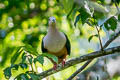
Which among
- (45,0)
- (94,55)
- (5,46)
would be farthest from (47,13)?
(94,55)

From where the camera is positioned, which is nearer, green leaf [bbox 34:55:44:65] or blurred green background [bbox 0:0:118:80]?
green leaf [bbox 34:55:44:65]

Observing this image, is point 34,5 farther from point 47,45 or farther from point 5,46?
point 47,45

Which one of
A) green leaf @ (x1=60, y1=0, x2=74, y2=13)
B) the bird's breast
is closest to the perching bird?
the bird's breast

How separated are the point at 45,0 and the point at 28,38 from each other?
1.24 meters

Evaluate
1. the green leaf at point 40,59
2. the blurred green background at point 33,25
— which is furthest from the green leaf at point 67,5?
the blurred green background at point 33,25

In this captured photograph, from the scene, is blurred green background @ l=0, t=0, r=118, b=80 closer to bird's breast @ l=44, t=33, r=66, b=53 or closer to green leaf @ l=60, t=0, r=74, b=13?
bird's breast @ l=44, t=33, r=66, b=53

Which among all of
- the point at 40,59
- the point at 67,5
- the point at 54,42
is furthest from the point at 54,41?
the point at 67,5

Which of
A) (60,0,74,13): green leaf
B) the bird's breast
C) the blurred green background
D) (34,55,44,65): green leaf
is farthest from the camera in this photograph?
the blurred green background

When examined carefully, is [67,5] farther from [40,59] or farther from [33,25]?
[33,25]

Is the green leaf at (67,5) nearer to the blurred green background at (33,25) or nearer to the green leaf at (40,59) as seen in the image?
the green leaf at (40,59)

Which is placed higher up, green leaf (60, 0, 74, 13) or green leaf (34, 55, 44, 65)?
green leaf (60, 0, 74, 13)

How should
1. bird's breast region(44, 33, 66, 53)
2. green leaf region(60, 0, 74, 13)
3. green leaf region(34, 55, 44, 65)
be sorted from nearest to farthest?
1. green leaf region(60, 0, 74, 13)
2. green leaf region(34, 55, 44, 65)
3. bird's breast region(44, 33, 66, 53)

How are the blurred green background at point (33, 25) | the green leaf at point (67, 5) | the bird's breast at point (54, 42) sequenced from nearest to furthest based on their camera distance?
the green leaf at point (67, 5) < the bird's breast at point (54, 42) < the blurred green background at point (33, 25)

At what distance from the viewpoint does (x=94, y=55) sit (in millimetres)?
3408
